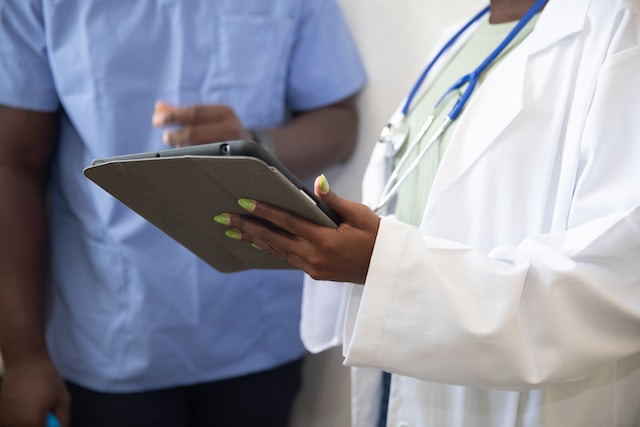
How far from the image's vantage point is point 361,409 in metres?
0.99

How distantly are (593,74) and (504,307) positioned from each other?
0.93 feet

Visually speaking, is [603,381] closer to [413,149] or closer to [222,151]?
[413,149]

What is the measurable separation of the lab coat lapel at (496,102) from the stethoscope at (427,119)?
0.02 meters

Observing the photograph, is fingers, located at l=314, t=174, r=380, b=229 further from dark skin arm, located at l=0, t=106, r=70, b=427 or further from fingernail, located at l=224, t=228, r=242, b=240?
dark skin arm, located at l=0, t=106, r=70, b=427

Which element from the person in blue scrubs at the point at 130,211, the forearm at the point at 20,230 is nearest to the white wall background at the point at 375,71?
the person in blue scrubs at the point at 130,211

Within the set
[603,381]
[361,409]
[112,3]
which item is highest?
[112,3]

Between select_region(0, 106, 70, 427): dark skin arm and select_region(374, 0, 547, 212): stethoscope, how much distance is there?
2.00 ft

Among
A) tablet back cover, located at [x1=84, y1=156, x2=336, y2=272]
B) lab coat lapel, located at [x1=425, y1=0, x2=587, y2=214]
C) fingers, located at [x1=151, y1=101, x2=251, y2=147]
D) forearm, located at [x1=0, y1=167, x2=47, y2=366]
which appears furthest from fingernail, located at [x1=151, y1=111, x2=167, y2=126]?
lab coat lapel, located at [x1=425, y1=0, x2=587, y2=214]

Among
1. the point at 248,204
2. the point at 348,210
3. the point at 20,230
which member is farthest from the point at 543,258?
the point at 20,230

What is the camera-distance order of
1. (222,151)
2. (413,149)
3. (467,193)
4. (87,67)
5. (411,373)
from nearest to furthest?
(222,151) < (411,373) < (467,193) < (413,149) < (87,67)

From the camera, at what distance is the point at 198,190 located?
0.67 m

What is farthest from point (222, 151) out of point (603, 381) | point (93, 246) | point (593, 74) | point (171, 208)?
point (93, 246)

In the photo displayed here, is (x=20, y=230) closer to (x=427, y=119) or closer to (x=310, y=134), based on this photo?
(x=310, y=134)

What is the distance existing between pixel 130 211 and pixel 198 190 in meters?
0.50
